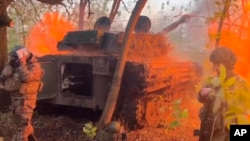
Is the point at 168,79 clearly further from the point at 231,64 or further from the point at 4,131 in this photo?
the point at 231,64

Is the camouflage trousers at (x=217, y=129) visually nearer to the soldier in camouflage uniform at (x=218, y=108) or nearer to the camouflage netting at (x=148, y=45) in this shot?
the soldier in camouflage uniform at (x=218, y=108)

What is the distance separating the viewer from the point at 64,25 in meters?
16.0

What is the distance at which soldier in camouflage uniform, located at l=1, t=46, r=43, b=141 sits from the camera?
258 inches

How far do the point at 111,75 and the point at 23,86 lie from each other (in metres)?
2.16

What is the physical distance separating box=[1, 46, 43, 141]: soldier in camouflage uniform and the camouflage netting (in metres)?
2.98

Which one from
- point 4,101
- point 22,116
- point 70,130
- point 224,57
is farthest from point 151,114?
point 224,57

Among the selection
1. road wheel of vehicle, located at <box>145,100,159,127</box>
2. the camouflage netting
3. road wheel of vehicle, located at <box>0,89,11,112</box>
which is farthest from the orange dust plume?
road wheel of vehicle, located at <box>145,100,159,127</box>

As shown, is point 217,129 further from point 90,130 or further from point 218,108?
point 90,130

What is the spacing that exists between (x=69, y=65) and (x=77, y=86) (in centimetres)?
57

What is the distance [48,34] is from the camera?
1562 centimetres

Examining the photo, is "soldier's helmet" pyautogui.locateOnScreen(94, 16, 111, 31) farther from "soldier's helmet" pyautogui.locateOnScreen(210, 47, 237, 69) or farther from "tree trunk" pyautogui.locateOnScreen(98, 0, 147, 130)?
"soldier's helmet" pyautogui.locateOnScreen(210, 47, 237, 69)

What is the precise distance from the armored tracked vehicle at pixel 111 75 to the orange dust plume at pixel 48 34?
12.7 ft

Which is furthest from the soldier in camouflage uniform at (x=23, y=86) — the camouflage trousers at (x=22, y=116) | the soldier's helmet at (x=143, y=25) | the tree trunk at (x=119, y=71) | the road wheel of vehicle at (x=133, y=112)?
the soldier's helmet at (x=143, y=25)

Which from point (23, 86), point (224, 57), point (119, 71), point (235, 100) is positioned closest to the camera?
point (235, 100)
